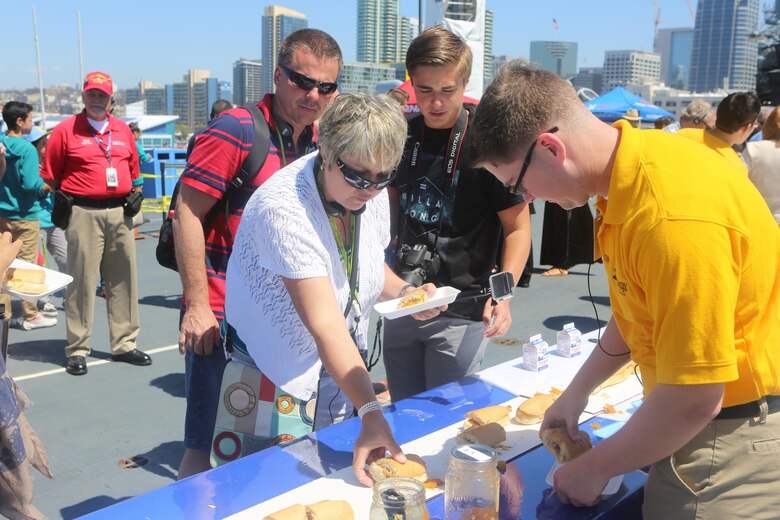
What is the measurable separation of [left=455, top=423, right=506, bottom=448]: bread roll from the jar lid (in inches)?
12.9

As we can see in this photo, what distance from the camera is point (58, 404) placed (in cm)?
413

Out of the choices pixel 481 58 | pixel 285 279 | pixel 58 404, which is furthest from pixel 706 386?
pixel 481 58

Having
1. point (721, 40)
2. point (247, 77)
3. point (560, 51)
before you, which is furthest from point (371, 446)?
point (721, 40)

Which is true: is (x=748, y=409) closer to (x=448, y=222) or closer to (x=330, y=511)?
(x=330, y=511)

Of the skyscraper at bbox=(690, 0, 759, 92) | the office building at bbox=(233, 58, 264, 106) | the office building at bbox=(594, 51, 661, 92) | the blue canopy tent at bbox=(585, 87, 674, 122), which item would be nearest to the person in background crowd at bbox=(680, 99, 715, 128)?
the blue canopy tent at bbox=(585, 87, 674, 122)

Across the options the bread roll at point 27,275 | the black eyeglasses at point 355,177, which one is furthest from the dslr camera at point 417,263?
the bread roll at point 27,275

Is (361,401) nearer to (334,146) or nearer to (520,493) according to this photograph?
(520,493)

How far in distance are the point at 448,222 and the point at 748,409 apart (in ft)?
4.75

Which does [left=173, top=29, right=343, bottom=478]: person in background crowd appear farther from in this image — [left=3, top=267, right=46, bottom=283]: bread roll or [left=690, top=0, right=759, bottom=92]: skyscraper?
[left=690, top=0, right=759, bottom=92]: skyscraper

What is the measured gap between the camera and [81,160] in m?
4.78

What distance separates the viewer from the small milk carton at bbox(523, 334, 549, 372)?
7.70ft

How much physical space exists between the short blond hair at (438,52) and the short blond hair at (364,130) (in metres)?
0.83

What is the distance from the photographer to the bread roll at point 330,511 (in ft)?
4.49

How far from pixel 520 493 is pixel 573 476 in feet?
0.60
